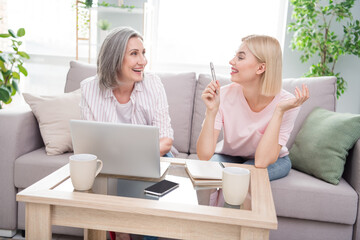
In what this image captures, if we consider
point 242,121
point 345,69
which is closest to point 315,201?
point 242,121

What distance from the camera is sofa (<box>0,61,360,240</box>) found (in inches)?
67.1

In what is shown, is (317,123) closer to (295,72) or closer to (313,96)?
(313,96)

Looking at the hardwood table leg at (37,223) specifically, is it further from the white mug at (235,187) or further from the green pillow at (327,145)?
the green pillow at (327,145)

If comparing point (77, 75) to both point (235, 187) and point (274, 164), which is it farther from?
point (235, 187)

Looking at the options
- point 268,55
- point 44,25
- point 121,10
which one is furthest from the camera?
point 44,25

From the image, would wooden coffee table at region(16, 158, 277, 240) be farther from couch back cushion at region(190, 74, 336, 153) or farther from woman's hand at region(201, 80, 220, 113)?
couch back cushion at region(190, 74, 336, 153)

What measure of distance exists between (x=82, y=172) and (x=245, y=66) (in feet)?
3.01

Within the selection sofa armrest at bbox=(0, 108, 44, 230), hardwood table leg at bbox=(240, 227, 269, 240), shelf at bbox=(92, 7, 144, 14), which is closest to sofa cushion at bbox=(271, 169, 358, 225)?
hardwood table leg at bbox=(240, 227, 269, 240)

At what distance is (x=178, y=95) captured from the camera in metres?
2.25

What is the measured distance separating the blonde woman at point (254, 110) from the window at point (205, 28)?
6.09 feet

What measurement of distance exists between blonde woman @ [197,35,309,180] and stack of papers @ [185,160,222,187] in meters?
0.31

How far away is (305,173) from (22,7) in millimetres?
Result: 3642

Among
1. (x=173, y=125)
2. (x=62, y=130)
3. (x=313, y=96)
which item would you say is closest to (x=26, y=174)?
(x=62, y=130)

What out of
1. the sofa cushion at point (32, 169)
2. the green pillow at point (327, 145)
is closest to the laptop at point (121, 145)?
the sofa cushion at point (32, 169)
